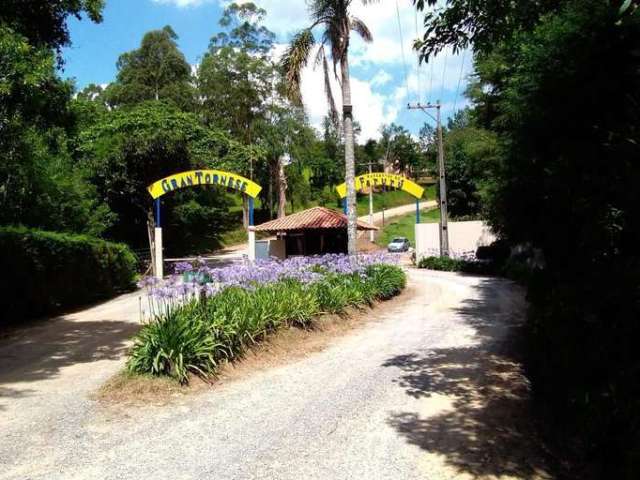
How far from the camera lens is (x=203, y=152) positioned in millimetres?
33781

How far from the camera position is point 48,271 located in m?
14.0

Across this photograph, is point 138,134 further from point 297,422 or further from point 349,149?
point 297,422

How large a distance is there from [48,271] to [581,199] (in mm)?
13160

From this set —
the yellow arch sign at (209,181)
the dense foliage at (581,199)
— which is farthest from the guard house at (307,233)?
the dense foliage at (581,199)

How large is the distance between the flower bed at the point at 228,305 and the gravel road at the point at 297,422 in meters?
0.65

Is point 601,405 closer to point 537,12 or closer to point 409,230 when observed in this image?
point 537,12

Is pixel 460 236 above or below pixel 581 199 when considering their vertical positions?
above

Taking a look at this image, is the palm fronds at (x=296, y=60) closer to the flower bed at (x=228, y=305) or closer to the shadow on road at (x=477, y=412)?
the flower bed at (x=228, y=305)

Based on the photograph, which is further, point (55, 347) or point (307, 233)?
point (307, 233)

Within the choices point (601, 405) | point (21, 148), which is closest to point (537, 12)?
point (601, 405)

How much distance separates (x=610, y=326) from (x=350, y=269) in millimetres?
10269

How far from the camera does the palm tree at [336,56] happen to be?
16.5 metres

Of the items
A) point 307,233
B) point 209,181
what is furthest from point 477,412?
point 307,233

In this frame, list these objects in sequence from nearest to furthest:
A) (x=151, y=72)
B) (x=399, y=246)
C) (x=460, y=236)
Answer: (x=460, y=236)
(x=399, y=246)
(x=151, y=72)
